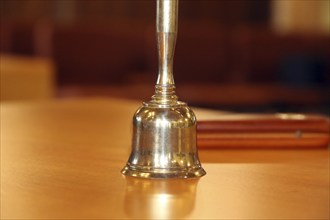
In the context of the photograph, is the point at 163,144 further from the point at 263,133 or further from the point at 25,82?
the point at 25,82

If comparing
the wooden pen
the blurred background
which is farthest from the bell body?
the blurred background

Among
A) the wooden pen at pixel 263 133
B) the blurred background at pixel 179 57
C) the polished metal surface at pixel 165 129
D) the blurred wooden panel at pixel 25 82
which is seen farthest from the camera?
the blurred background at pixel 179 57

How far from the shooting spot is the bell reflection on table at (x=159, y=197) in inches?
26.7

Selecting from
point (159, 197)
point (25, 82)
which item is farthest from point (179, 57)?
point (159, 197)

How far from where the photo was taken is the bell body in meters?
0.85

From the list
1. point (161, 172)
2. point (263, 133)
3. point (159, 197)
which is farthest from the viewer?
point (263, 133)

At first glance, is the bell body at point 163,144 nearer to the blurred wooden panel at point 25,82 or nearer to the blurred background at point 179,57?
the blurred wooden panel at point 25,82

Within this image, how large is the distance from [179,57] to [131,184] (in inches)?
204

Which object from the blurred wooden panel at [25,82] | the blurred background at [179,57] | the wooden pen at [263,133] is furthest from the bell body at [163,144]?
the blurred background at [179,57]

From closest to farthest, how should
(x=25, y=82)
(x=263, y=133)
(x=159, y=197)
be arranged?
(x=159, y=197) → (x=263, y=133) → (x=25, y=82)

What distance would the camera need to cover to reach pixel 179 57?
597 cm

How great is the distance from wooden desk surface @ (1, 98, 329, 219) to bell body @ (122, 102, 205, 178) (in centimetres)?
2

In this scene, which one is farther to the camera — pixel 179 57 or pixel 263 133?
pixel 179 57

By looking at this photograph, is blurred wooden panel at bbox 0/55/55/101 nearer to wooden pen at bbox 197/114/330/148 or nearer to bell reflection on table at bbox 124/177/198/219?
wooden pen at bbox 197/114/330/148
